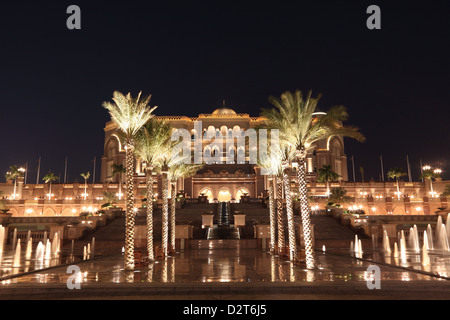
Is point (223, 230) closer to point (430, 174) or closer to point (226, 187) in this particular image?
point (226, 187)

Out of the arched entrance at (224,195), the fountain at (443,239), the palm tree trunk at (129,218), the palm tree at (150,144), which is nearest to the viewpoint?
the palm tree trunk at (129,218)

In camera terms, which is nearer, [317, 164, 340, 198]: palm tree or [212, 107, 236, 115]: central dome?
[317, 164, 340, 198]: palm tree

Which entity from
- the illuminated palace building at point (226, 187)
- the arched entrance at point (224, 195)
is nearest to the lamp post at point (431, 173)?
the illuminated palace building at point (226, 187)

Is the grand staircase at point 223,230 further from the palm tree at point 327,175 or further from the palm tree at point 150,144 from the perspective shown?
the palm tree at point 327,175

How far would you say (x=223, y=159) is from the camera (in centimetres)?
7956

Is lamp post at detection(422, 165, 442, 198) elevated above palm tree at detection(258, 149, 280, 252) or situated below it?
above

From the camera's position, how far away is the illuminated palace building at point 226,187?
48844 millimetres

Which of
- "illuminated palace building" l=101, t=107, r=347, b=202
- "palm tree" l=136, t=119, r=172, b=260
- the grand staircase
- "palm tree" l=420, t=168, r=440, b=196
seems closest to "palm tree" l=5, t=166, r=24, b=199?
"illuminated palace building" l=101, t=107, r=347, b=202

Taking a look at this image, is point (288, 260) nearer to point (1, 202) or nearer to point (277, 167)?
point (277, 167)

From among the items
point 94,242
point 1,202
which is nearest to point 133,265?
point 94,242

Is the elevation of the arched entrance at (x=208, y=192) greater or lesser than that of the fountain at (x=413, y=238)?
greater

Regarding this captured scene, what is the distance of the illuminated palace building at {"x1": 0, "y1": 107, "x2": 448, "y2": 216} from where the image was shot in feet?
160

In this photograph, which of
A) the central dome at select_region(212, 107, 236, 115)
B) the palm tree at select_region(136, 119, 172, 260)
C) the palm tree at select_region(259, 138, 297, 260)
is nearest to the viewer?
the palm tree at select_region(259, 138, 297, 260)

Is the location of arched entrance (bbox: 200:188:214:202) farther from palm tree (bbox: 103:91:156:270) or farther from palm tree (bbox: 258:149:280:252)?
palm tree (bbox: 103:91:156:270)
